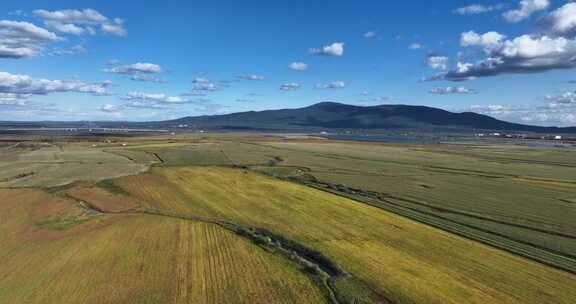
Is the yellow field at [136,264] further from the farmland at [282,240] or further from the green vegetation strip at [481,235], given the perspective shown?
the green vegetation strip at [481,235]

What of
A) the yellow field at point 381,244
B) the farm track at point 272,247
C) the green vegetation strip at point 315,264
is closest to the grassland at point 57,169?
the yellow field at point 381,244

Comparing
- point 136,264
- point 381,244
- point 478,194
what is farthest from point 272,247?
point 478,194

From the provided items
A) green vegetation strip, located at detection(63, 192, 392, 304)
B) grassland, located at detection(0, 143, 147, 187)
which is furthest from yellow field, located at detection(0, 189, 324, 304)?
grassland, located at detection(0, 143, 147, 187)

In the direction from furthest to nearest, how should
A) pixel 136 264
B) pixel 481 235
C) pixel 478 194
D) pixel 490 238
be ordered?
pixel 478 194 < pixel 481 235 < pixel 490 238 < pixel 136 264

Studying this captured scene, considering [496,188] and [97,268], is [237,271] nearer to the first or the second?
[97,268]

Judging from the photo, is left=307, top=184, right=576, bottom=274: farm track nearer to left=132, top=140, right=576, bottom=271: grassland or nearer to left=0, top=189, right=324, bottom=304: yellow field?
left=132, top=140, right=576, bottom=271: grassland

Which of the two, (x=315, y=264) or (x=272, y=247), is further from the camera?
(x=272, y=247)

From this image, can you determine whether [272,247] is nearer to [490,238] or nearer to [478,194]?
[490,238]
